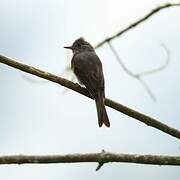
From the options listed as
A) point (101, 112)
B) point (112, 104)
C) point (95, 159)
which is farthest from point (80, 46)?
point (95, 159)

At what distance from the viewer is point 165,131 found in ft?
14.0

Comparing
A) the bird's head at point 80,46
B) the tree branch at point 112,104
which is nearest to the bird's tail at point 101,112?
the tree branch at point 112,104

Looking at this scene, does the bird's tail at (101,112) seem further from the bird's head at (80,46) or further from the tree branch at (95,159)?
the tree branch at (95,159)

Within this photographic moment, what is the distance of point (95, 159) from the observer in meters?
3.95

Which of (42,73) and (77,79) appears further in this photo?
(77,79)

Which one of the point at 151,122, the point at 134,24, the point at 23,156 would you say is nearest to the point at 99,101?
the point at 134,24

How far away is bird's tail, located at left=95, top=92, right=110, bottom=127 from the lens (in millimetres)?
6219

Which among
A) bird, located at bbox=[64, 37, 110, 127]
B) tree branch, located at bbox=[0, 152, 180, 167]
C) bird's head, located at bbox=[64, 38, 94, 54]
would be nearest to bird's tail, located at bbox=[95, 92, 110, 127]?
Result: bird, located at bbox=[64, 37, 110, 127]

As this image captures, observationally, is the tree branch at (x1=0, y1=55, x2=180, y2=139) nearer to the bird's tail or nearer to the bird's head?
the bird's tail

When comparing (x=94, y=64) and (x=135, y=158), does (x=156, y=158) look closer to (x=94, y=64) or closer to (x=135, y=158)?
(x=135, y=158)

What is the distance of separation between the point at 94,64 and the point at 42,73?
107 inches

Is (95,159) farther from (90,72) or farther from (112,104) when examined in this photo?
(90,72)

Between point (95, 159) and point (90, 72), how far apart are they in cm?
337

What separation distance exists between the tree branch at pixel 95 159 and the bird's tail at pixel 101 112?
2184mm
